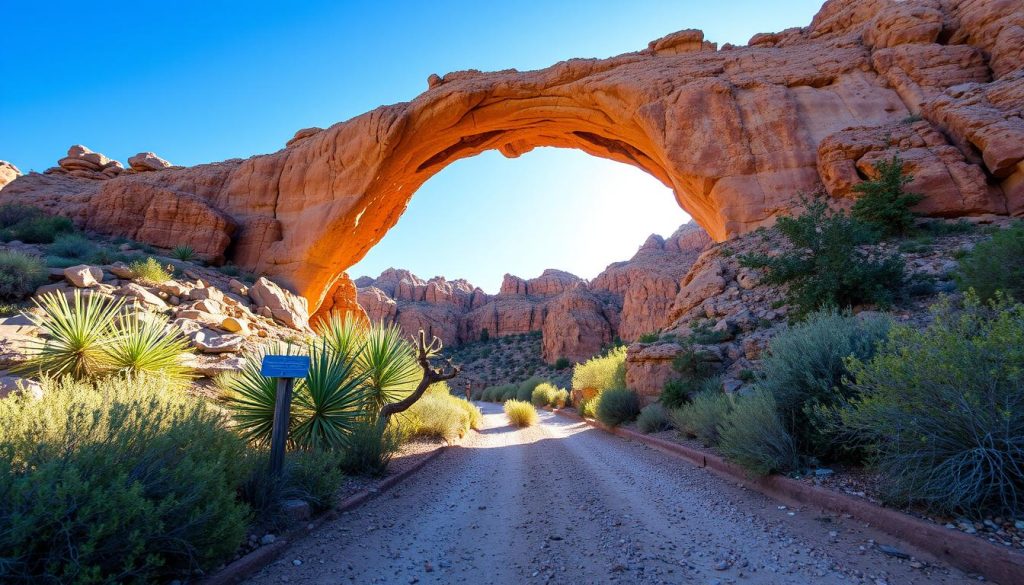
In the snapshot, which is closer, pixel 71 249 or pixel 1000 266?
pixel 1000 266

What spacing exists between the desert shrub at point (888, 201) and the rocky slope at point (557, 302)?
2391cm

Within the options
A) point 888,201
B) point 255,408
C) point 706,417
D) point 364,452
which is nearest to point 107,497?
point 255,408

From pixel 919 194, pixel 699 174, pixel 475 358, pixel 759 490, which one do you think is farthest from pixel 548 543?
pixel 475 358

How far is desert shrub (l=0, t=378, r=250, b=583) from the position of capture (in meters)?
2.10

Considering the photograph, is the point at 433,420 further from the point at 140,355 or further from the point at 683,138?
the point at 683,138

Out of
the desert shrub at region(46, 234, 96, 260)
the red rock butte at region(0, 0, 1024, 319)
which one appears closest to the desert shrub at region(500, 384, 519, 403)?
the red rock butte at region(0, 0, 1024, 319)

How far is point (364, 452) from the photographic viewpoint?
6.22m

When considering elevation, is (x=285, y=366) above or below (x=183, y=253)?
below

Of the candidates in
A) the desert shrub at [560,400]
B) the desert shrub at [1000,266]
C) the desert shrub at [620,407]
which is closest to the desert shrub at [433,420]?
the desert shrub at [620,407]

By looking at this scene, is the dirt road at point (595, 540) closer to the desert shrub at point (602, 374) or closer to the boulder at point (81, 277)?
the desert shrub at point (602, 374)

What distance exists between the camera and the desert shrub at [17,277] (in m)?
9.91

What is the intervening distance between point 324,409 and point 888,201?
1652 cm

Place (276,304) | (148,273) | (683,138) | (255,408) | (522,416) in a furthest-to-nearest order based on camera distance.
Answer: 1. (683,138)
2. (276,304)
3. (522,416)
4. (148,273)
5. (255,408)

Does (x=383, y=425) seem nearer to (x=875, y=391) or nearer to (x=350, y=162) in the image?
(x=875, y=391)
